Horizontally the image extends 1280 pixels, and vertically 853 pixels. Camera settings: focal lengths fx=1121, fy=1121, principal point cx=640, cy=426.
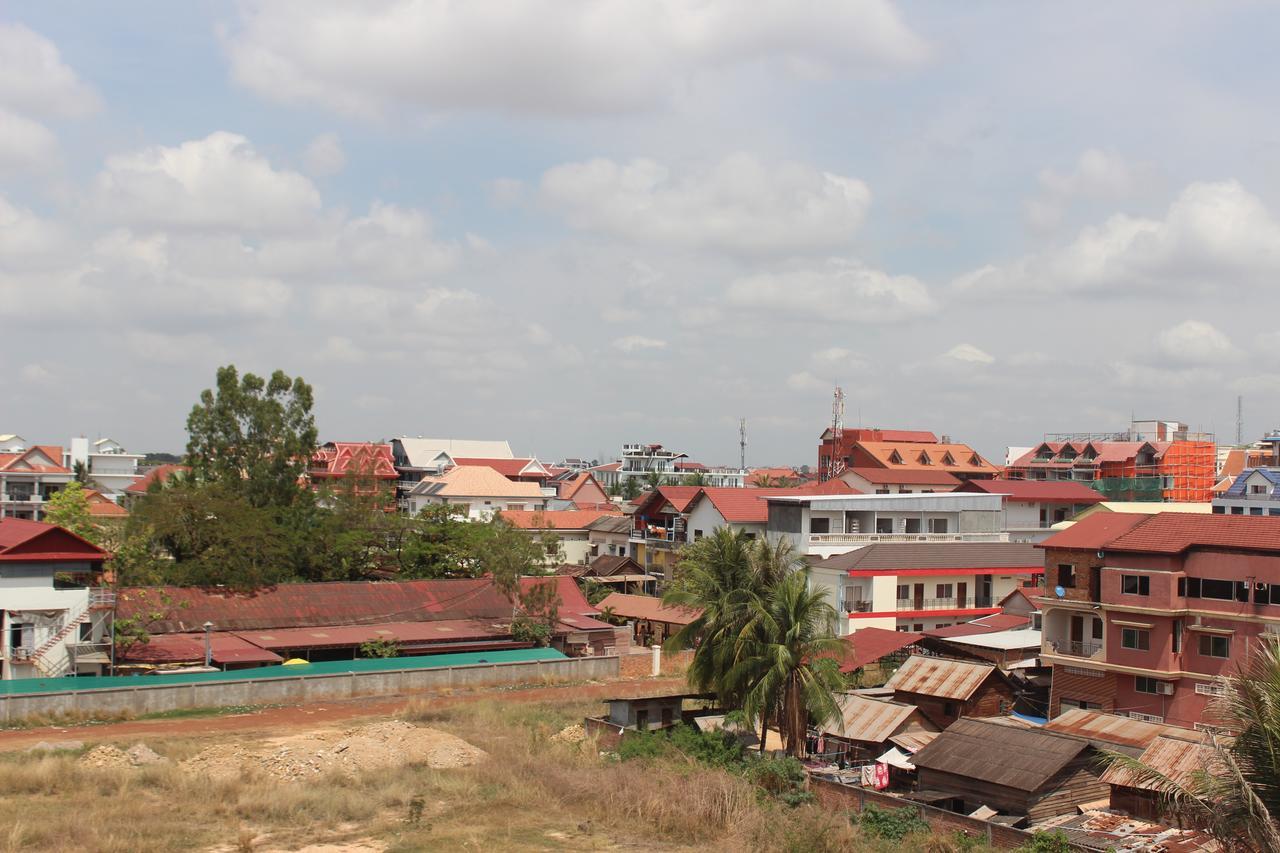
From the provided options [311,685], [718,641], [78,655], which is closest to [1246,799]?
[718,641]

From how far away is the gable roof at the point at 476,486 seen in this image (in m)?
82.9

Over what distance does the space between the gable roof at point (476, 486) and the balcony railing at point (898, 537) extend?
40.0 metres

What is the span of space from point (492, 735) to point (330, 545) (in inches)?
854

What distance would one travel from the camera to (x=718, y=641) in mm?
29062

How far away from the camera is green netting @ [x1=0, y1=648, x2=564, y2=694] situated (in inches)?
1283

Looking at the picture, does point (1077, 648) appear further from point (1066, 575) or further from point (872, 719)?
point (872, 719)

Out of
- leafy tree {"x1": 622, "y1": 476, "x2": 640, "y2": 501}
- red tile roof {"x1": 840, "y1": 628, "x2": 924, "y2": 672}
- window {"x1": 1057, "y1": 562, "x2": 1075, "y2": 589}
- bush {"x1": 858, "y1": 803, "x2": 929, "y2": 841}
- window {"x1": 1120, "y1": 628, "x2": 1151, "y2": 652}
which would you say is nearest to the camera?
bush {"x1": 858, "y1": 803, "x2": 929, "y2": 841}

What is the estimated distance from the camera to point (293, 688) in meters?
35.0

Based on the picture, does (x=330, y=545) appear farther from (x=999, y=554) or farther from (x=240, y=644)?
(x=999, y=554)

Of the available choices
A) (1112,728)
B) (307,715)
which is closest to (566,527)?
(307,715)

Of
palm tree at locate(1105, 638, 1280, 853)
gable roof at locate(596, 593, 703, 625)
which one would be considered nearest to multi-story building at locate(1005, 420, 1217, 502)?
gable roof at locate(596, 593, 703, 625)

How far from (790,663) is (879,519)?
2362 centimetres

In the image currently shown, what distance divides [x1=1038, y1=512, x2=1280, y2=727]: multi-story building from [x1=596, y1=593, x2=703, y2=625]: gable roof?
17.4 meters

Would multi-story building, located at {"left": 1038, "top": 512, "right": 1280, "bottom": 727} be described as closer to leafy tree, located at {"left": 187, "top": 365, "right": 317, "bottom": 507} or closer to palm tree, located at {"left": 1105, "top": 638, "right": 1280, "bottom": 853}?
palm tree, located at {"left": 1105, "top": 638, "right": 1280, "bottom": 853}
